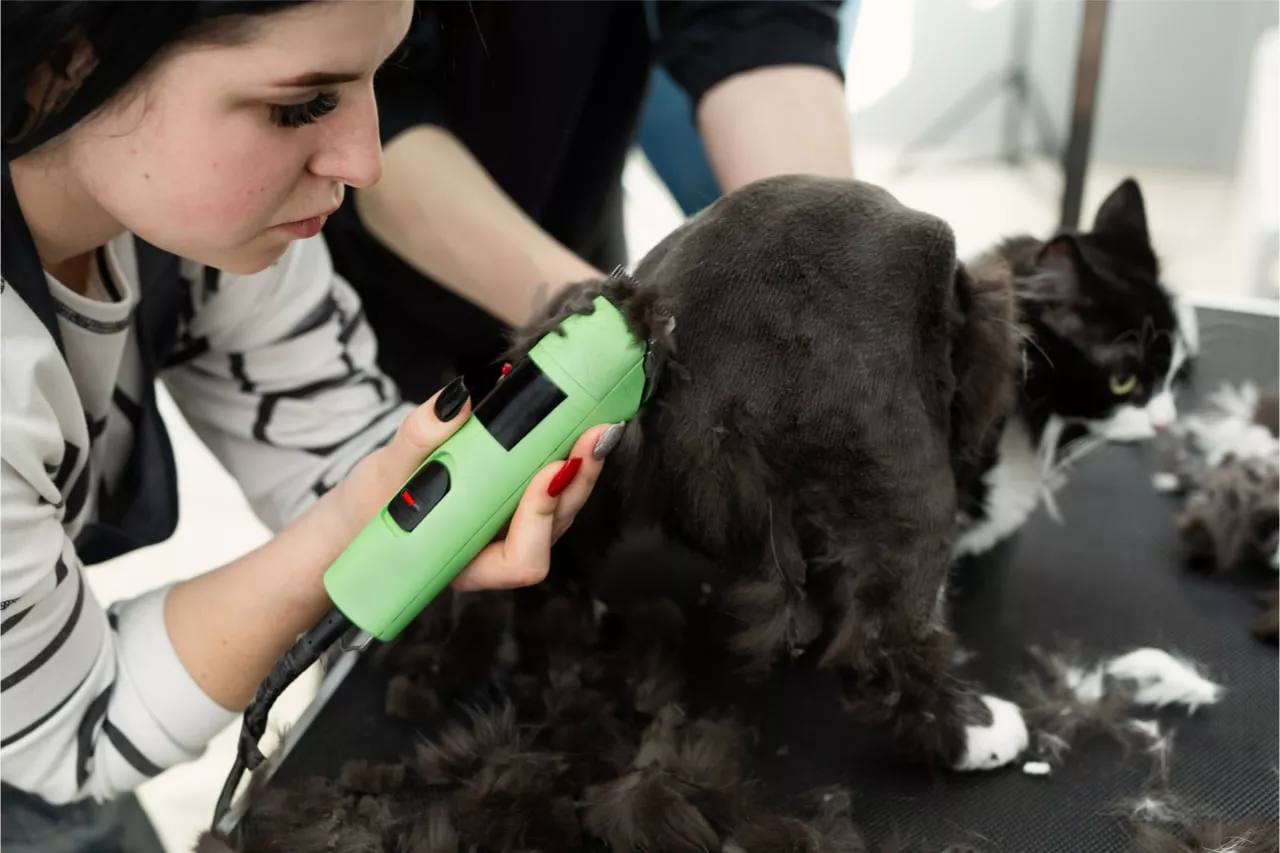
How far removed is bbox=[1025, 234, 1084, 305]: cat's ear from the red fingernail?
0.46m

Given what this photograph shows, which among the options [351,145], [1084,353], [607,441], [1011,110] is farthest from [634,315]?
[1011,110]

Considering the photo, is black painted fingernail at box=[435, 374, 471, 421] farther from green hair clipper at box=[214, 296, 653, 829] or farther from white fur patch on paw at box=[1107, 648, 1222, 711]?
white fur patch on paw at box=[1107, 648, 1222, 711]

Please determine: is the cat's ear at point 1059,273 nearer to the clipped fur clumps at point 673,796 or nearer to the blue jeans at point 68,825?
the clipped fur clumps at point 673,796

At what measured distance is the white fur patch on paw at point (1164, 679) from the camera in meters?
0.67

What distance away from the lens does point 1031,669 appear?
710 millimetres

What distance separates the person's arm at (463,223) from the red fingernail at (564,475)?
276 millimetres

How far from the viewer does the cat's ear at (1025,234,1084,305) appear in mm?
845

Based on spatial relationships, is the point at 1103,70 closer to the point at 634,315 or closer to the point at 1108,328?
the point at 1108,328

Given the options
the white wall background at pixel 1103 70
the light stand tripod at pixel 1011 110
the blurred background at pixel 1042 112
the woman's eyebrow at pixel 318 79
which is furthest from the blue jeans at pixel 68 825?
the light stand tripod at pixel 1011 110

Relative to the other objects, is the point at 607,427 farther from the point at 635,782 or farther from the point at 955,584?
the point at 955,584

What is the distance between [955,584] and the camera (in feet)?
2.59

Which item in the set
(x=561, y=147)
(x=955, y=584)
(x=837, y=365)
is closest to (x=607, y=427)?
(x=837, y=365)

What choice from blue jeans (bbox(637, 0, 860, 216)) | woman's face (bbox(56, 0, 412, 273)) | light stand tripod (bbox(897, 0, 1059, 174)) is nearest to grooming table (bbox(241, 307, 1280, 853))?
woman's face (bbox(56, 0, 412, 273))

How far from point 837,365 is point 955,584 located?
309 mm
